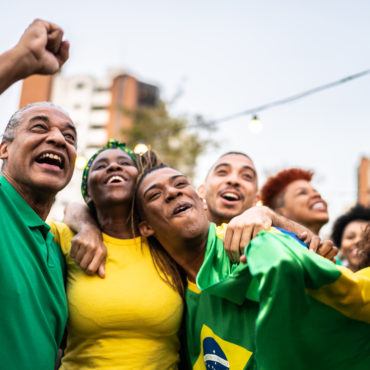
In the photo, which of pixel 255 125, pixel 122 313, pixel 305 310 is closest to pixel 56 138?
pixel 122 313

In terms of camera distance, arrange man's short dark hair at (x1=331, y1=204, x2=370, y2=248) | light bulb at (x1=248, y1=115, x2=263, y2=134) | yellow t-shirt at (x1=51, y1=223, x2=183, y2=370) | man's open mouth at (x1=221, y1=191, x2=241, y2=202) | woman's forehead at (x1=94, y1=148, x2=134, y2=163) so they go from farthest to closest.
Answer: light bulb at (x1=248, y1=115, x2=263, y2=134)
man's short dark hair at (x1=331, y1=204, x2=370, y2=248)
man's open mouth at (x1=221, y1=191, x2=241, y2=202)
woman's forehead at (x1=94, y1=148, x2=134, y2=163)
yellow t-shirt at (x1=51, y1=223, x2=183, y2=370)

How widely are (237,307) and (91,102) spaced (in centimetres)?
4574

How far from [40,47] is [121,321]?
157 cm

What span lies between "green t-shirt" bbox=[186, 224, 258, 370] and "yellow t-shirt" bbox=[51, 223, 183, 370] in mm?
139

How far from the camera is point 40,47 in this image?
5.15ft

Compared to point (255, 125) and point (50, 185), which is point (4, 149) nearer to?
point (50, 185)

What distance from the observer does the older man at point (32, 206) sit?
160cm

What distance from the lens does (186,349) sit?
258 centimetres

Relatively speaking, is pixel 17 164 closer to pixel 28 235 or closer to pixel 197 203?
pixel 28 235

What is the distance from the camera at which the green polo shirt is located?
68.8 inches

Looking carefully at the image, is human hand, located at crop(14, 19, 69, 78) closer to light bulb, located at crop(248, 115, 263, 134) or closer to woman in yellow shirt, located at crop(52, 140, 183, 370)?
woman in yellow shirt, located at crop(52, 140, 183, 370)

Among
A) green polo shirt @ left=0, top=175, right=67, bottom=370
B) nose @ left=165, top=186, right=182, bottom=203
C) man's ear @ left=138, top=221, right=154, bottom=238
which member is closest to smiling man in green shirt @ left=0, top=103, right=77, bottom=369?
green polo shirt @ left=0, top=175, right=67, bottom=370

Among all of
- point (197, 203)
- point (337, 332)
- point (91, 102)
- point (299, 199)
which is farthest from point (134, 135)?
point (91, 102)

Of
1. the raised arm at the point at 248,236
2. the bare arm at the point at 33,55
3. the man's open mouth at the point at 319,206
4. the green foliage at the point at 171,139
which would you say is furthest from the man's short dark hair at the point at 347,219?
the green foliage at the point at 171,139
